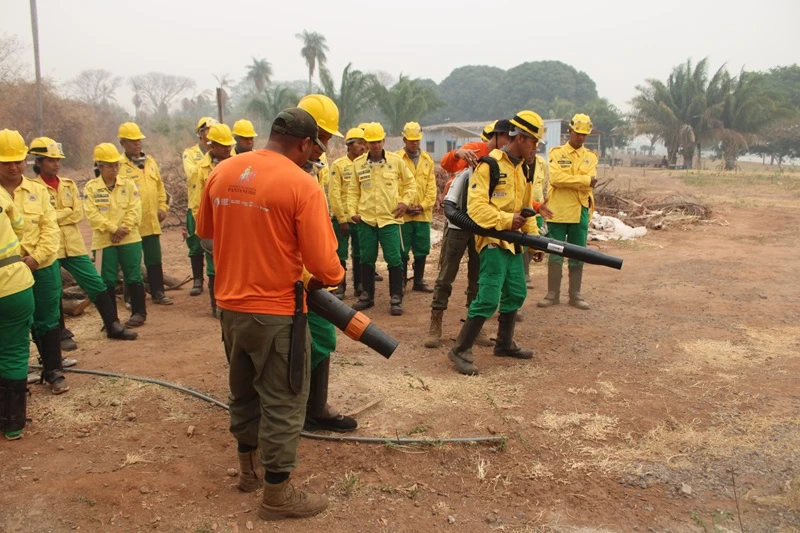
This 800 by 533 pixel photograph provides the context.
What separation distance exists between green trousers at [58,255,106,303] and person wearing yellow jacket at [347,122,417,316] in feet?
9.07

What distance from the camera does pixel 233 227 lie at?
Result: 2.74 meters

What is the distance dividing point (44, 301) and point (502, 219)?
11.7 feet

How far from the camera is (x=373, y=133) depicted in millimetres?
6910

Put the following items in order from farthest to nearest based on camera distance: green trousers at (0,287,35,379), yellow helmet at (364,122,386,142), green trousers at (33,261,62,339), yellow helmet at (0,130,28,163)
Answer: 1. yellow helmet at (364,122,386,142)
2. green trousers at (33,261,62,339)
3. yellow helmet at (0,130,28,163)
4. green trousers at (0,287,35,379)

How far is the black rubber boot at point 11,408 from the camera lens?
3816 millimetres

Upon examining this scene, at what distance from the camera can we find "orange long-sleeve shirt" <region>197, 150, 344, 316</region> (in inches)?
105

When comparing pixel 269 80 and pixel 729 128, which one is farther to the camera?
pixel 269 80

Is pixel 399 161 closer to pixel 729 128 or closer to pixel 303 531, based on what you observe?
pixel 303 531

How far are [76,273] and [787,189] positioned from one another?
22992 mm

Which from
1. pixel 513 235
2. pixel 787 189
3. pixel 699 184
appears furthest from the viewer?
pixel 699 184

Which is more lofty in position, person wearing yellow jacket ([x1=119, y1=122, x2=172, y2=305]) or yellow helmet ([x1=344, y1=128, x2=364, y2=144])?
yellow helmet ([x1=344, y1=128, x2=364, y2=144])

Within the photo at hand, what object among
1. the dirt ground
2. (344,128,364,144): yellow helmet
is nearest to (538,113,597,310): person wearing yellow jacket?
the dirt ground

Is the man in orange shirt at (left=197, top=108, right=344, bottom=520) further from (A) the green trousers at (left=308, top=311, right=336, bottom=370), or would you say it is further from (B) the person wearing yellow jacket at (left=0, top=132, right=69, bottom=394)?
(B) the person wearing yellow jacket at (left=0, top=132, right=69, bottom=394)

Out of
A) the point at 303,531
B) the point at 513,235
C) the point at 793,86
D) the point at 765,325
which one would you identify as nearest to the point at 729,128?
the point at 793,86
